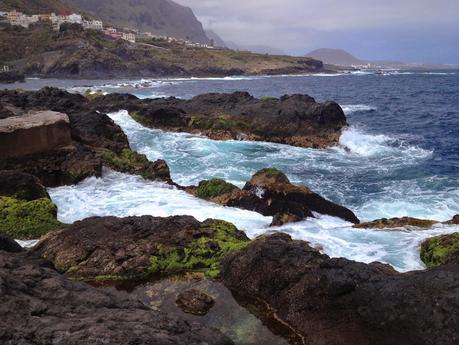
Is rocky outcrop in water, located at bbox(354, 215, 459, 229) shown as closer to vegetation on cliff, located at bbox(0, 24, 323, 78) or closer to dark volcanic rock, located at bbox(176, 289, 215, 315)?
dark volcanic rock, located at bbox(176, 289, 215, 315)

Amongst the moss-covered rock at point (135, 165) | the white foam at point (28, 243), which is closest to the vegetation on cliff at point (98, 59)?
the moss-covered rock at point (135, 165)

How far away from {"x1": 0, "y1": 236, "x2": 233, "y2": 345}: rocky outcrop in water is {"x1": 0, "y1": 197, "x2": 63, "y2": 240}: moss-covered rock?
21.2 feet

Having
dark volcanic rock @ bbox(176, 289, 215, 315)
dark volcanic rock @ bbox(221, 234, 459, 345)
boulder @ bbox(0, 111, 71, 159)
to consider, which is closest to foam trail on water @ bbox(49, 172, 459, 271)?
boulder @ bbox(0, 111, 71, 159)

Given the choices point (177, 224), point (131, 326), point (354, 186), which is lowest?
point (354, 186)

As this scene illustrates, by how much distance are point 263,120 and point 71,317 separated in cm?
3291

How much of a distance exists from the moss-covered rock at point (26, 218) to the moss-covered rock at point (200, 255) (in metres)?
4.66

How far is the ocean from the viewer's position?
1492 cm

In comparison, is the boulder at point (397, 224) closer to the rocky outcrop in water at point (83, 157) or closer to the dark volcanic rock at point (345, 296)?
the dark volcanic rock at point (345, 296)

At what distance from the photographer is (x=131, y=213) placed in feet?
54.1

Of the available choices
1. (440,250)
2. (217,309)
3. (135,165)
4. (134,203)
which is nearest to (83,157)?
(135,165)

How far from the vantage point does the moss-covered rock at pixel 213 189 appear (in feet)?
61.9

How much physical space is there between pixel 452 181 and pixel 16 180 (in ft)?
70.4

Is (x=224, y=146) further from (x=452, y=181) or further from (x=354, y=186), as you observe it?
(x=452, y=181)

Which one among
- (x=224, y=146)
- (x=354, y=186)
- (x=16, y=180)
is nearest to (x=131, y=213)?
(x=16, y=180)
